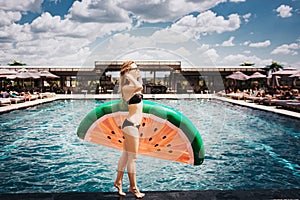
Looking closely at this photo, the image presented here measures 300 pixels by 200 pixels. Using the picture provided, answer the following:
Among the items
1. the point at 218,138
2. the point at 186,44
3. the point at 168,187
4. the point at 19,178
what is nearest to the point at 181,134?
the point at 186,44

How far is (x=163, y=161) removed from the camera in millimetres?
5625

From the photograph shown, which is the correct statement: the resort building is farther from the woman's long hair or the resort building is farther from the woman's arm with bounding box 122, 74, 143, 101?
the woman's arm with bounding box 122, 74, 143, 101

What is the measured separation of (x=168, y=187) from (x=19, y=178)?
8.28 feet

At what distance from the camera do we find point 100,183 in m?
4.62

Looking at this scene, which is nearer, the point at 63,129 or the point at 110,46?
the point at 110,46

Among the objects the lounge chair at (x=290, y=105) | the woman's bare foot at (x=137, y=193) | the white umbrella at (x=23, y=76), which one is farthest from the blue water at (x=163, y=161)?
the white umbrella at (x=23, y=76)

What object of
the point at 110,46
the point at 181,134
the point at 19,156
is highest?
the point at 110,46

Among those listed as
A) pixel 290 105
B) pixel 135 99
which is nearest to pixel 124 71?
pixel 135 99

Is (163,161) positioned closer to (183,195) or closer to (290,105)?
(183,195)

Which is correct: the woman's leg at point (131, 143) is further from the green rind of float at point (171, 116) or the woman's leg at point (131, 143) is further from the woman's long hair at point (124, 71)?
the woman's long hair at point (124, 71)

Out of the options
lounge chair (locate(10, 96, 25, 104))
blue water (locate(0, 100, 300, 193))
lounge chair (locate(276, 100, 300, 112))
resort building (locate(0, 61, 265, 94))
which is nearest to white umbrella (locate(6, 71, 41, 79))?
lounge chair (locate(10, 96, 25, 104))

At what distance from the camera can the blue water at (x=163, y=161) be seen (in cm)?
456

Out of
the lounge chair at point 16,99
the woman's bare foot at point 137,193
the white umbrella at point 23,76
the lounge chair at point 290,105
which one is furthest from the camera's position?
the white umbrella at point 23,76

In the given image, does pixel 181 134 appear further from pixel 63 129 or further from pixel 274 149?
pixel 63 129
